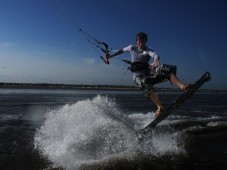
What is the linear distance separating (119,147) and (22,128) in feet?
19.7

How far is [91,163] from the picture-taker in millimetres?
7340

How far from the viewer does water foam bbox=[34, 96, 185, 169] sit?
25.8ft

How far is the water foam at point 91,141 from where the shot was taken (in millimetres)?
7875

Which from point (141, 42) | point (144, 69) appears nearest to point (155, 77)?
point (144, 69)

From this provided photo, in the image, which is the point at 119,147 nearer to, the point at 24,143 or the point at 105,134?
the point at 105,134

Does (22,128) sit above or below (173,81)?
below

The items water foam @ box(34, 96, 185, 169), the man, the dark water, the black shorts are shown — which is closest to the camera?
the dark water

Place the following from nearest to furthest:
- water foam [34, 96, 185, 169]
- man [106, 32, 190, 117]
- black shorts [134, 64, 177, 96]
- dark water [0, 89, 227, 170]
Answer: dark water [0, 89, 227, 170] < water foam [34, 96, 185, 169] < black shorts [134, 64, 177, 96] < man [106, 32, 190, 117]

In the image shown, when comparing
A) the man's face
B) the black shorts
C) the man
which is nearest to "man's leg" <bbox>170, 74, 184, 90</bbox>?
the black shorts

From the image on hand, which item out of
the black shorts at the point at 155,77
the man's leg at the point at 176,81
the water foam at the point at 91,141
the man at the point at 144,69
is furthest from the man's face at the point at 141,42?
the water foam at the point at 91,141

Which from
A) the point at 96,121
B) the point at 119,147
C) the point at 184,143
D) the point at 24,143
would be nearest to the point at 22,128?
the point at 24,143

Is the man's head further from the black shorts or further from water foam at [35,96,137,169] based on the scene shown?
water foam at [35,96,137,169]

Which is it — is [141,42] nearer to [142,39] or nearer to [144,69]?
[142,39]

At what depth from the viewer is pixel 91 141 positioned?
848 centimetres
